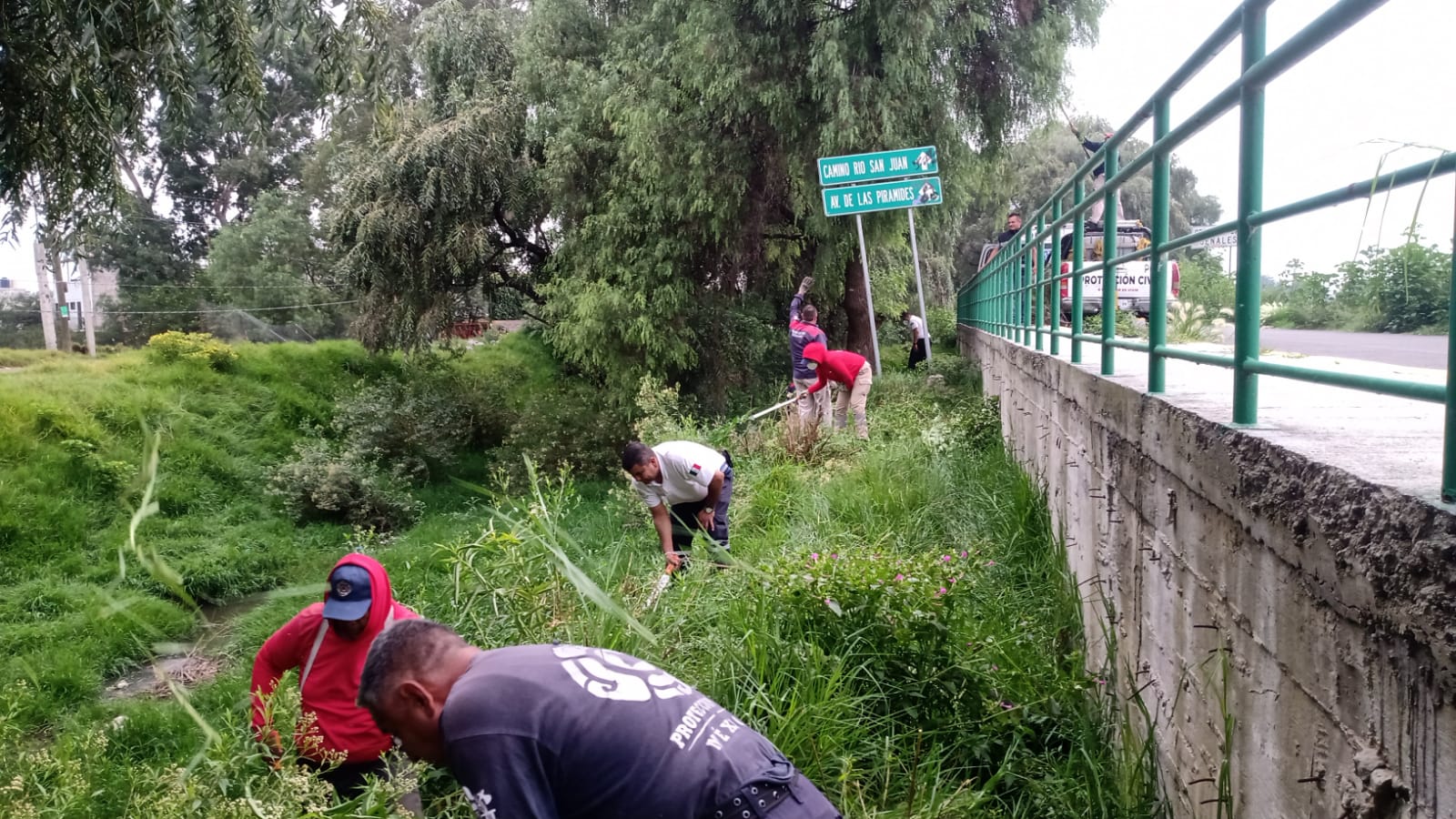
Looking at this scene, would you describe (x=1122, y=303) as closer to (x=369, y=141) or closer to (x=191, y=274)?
(x=369, y=141)

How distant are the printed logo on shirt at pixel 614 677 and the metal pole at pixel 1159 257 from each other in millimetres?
1881

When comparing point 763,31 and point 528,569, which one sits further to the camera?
point 763,31

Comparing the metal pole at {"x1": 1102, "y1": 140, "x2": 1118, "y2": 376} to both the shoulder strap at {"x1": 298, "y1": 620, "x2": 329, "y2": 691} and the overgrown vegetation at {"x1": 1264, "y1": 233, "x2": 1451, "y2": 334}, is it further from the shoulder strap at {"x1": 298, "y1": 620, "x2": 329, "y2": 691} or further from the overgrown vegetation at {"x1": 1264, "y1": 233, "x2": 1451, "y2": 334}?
the shoulder strap at {"x1": 298, "y1": 620, "x2": 329, "y2": 691}

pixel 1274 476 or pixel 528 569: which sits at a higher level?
pixel 1274 476

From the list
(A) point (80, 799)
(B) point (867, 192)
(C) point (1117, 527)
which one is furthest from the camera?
(B) point (867, 192)

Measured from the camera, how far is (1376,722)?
4.93 ft

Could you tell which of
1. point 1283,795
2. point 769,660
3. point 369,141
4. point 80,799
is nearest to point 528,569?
point 769,660

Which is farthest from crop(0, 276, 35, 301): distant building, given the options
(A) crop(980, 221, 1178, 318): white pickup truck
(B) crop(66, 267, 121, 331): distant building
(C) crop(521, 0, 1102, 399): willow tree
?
(A) crop(980, 221, 1178, 318): white pickup truck

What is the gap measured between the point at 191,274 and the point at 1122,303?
30645mm

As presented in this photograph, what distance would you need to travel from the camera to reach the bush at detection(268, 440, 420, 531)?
13219mm

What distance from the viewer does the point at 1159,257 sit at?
127 inches

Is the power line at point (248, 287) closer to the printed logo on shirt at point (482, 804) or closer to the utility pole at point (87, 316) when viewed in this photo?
the utility pole at point (87, 316)

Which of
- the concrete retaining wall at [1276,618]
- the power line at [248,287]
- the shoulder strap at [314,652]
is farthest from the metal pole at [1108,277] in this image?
the power line at [248,287]

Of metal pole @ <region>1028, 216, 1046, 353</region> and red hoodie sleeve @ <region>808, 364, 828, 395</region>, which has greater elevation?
metal pole @ <region>1028, 216, 1046, 353</region>
